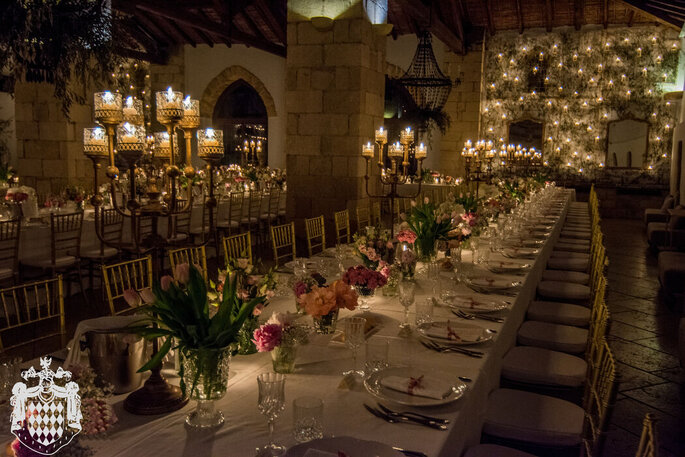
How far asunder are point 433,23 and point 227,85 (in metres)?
6.76

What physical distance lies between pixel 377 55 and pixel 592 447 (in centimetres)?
603

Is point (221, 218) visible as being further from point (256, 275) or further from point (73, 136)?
point (256, 275)

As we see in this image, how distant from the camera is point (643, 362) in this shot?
4.04 metres

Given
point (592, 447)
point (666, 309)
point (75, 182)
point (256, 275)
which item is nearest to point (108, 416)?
point (256, 275)

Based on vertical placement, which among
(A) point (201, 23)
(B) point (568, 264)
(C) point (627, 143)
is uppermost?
(A) point (201, 23)

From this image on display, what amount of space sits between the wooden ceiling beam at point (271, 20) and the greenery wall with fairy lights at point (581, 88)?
5.15m

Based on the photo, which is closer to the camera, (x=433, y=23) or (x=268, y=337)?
(x=268, y=337)

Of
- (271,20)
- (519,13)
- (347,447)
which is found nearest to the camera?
(347,447)

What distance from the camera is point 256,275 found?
2006 millimetres

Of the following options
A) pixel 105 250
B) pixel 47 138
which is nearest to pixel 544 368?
pixel 105 250

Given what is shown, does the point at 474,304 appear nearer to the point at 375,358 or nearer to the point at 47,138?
the point at 375,358

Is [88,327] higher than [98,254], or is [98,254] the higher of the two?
[88,327]

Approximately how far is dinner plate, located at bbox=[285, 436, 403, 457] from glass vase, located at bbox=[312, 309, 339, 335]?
2.57 ft

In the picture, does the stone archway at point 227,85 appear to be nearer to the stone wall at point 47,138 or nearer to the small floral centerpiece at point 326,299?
the stone wall at point 47,138
